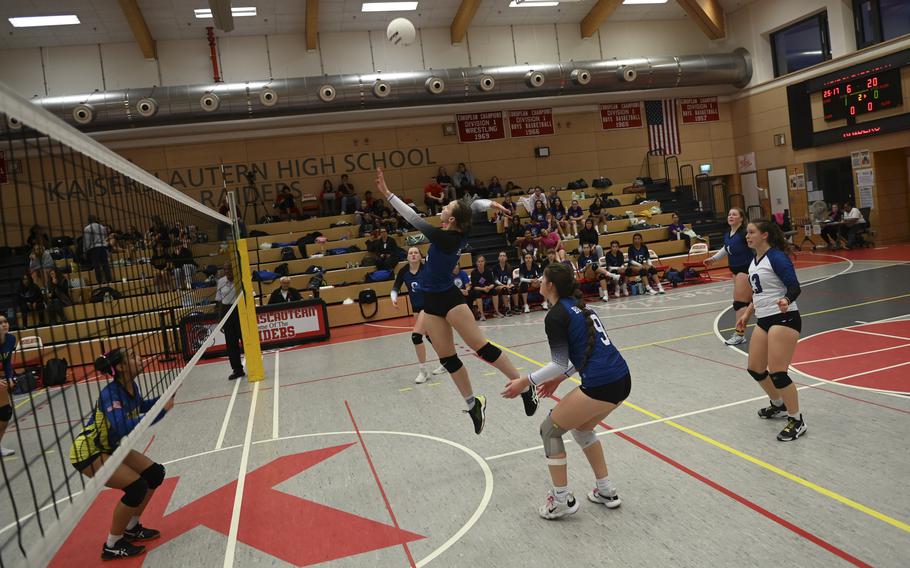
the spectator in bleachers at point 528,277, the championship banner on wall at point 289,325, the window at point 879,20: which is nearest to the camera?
the championship banner on wall at point 289,325

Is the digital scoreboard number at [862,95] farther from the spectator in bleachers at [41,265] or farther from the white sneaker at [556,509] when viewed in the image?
the spectator in bleachers at [41,265]

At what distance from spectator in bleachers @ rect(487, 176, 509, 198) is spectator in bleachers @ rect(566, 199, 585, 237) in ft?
9.19

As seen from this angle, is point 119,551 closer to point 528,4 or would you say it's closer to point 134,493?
point 134,493

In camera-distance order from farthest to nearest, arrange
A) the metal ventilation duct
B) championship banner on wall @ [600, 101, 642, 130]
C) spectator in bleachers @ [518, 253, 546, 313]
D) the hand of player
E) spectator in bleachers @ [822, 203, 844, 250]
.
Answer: championship banner on wall @ [600, 101, 642, 130] < spectator in bleachers @ [822, 203, 844, 250] < the metal ventilation duct < spectator in bleachers @ [518, 253, 546, 313] < the hand of player

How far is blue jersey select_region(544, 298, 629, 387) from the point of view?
13.8ft

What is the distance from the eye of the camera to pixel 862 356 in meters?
7.79

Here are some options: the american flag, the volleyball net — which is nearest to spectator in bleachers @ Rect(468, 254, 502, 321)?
the volleyball net

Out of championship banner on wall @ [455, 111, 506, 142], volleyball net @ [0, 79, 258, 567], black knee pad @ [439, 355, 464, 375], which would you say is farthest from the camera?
championship banner on wall @ [455, 111, 506, 142]

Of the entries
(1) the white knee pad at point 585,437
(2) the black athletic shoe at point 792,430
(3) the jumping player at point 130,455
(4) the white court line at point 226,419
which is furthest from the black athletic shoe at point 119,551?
(2) the black athletic shoe at point 792,430

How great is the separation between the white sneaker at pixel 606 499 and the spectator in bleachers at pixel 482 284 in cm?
1068

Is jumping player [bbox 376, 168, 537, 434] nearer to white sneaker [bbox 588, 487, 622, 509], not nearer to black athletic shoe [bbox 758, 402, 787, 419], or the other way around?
white sneaker [bbox 588, 487, 622, 509]

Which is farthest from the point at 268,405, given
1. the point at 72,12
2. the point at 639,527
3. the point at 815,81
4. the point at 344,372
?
the point at 815,81

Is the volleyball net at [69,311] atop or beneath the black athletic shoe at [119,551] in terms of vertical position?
atop

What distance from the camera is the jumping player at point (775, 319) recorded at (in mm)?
5383
